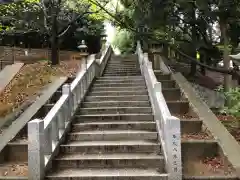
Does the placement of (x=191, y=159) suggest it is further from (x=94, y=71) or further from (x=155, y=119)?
(x=94, y=71)

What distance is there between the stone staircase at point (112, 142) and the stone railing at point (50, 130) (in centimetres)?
22

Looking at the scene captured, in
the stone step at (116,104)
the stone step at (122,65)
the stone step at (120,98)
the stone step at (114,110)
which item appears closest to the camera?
the stone step at (114,110)

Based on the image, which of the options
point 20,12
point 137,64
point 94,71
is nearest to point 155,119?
point 94,71

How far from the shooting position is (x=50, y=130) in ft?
23.3

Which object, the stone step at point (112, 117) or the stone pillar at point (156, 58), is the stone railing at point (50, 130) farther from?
the stone pillar at point (156, 58)

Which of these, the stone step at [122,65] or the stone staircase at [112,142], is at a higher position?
the stone step at [122,65]

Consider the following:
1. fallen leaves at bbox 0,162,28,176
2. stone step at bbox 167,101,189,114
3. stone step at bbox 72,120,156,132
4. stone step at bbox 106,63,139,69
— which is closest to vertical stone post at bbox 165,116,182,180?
stone step at bbox 72,120,156,132

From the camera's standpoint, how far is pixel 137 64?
731 inches

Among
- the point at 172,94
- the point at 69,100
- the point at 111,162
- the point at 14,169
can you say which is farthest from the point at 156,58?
the point at 14,169

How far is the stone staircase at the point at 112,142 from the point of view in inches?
267

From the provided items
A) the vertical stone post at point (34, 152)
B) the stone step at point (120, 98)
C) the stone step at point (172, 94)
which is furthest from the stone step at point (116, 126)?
the stone step at point (172, 94)

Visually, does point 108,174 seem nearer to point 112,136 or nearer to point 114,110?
point 112,136

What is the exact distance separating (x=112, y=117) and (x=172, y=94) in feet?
9.29

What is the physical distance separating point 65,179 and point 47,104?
382cm
